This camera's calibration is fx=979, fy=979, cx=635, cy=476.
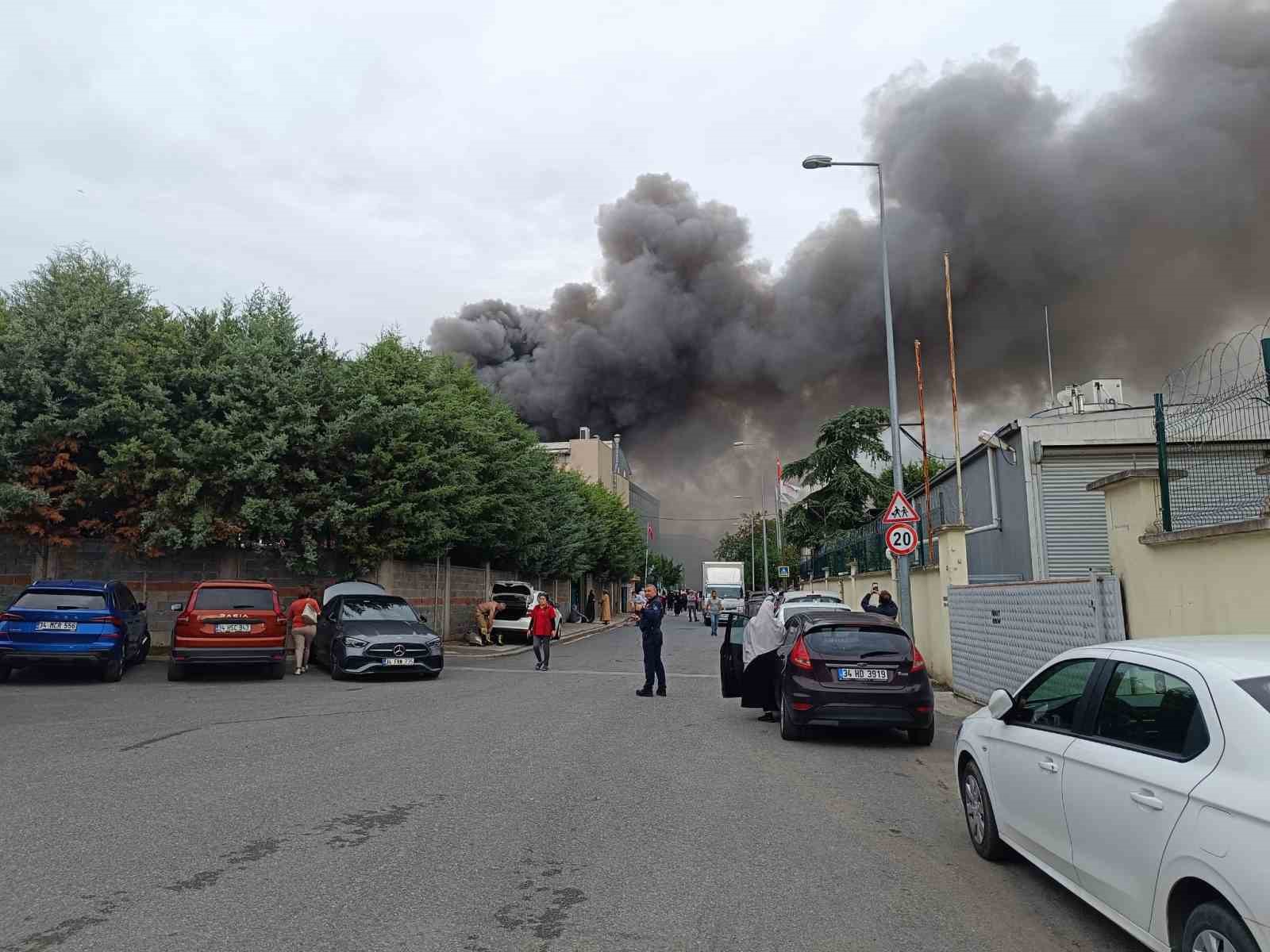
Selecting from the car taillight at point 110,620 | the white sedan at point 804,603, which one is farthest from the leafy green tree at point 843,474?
the car taillight at point 110,620

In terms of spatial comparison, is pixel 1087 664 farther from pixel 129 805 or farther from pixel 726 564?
pixel 726 564

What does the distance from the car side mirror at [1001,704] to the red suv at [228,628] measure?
12.9 meters

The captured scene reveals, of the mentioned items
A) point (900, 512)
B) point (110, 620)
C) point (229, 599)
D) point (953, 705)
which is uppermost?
point (900, 512)

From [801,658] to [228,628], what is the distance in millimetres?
9786

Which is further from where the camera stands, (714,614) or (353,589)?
(714,614)

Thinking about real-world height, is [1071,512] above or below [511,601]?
above

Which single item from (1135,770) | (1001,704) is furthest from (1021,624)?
(1135,770)

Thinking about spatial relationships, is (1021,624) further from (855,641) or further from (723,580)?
(723,580)

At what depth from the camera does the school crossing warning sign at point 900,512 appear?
15656 millimetres

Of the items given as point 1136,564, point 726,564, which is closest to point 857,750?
point 1136,564

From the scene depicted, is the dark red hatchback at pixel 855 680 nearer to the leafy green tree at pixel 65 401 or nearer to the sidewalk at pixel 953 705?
the sidewalk at pixel 953 705

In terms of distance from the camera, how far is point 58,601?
567 inches

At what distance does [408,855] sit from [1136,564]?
7.03 metres

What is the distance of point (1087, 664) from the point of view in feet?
15.3
